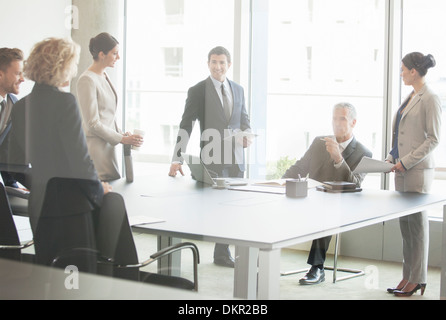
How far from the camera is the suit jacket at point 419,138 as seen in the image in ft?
11.6

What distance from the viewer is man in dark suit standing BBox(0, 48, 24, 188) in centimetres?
196

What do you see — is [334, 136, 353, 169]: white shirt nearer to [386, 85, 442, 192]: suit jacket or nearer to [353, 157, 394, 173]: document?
[353, 157, 394, 173]: document

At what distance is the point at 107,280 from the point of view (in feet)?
6.40

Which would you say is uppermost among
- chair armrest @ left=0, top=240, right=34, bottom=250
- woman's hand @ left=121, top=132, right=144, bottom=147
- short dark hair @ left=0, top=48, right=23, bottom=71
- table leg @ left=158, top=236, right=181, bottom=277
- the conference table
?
short dark hair @ left=0, top=48, right=23, bottom=71

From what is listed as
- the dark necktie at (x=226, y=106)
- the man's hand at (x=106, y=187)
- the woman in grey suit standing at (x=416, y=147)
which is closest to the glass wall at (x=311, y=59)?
the woman in grey suit standing at (x=416, y=147)

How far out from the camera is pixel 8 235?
224 cm

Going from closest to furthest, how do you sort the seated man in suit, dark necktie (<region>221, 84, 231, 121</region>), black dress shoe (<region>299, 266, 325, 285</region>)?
black dress shoe (<region>299, 266, 325, 285</region>) < the seated man in suit < dark necktie (<region>221, 84, 231, 121</region>)

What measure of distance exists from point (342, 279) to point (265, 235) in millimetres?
704

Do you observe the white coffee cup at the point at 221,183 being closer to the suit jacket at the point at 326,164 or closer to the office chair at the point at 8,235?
the suit jacket at the point at 326,164

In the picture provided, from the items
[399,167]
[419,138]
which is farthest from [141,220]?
[419,138]

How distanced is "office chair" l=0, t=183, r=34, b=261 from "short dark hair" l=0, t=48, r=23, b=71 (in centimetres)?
43

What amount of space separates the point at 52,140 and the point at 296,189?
4.82 ft

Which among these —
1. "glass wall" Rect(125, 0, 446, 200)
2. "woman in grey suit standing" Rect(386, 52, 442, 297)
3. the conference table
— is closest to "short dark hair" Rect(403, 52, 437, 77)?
"woman in grey suit standing" Rect(386, 52, 442, 297)
